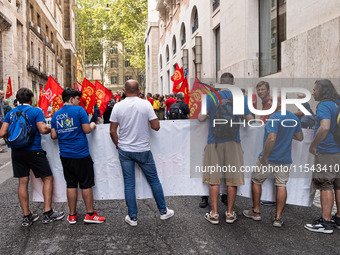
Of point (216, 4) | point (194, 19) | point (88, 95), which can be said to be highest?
point (194, 19)

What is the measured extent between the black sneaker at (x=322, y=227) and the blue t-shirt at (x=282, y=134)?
790 mm

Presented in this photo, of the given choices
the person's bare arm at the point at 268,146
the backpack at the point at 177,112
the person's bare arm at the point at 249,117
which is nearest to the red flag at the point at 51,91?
the backpack at the point at 177,112

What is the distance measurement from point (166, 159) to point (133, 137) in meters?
0.75

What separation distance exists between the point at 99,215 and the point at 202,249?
5.89 ft

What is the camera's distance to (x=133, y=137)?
4414 mm

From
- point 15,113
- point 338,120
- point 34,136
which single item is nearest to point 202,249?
point 338,120

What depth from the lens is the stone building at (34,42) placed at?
2262 centimetres

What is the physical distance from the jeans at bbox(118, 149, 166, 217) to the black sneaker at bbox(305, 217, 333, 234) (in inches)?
72.2

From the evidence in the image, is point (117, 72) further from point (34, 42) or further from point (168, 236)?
point (168, 236)

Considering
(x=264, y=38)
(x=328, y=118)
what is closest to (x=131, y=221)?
(x=328, y=118)

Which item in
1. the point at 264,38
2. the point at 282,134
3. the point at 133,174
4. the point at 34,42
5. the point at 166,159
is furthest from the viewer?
the point at 34,42

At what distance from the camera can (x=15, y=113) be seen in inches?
177

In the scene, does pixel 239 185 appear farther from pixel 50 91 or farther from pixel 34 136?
pixel 50 91

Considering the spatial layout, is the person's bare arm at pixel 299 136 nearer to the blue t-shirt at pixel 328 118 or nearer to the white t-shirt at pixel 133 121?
the blue t-shirt at pixel 328 118
